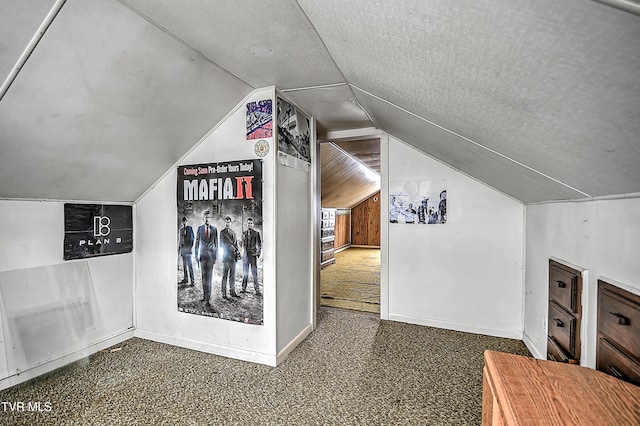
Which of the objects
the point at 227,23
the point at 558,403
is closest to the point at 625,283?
the point at 558,403

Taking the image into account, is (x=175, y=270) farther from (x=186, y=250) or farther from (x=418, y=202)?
(x=418, y=202)

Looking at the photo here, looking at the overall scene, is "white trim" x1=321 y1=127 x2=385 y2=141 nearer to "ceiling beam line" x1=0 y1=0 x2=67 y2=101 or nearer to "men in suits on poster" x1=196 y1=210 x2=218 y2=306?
"men in suits on poster" x1=196 y1=210 x2=218 y2=306

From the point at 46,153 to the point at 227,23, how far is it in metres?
1.39

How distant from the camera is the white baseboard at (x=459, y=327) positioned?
9.38ft

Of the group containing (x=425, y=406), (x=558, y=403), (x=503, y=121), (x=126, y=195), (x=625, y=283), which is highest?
(x=503, y=121)

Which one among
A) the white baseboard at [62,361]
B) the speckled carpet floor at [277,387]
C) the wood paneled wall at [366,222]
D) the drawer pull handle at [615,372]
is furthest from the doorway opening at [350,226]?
the drawer pull handle at [615,372]

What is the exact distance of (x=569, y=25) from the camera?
0.58 meters

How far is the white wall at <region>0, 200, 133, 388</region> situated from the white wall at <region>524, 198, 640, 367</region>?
335 cm

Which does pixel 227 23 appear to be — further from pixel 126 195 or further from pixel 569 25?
pixel 126 195

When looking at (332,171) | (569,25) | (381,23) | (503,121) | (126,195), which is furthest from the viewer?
(332,171)

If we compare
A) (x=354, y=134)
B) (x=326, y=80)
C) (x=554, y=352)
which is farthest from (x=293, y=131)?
(x=554, y=352)

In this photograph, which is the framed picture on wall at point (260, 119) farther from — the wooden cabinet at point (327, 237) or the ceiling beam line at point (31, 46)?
the wooden cabinet at point (327, 237)

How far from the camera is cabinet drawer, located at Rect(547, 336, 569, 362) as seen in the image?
1.76m

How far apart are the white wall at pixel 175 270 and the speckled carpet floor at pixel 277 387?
0.12 m
